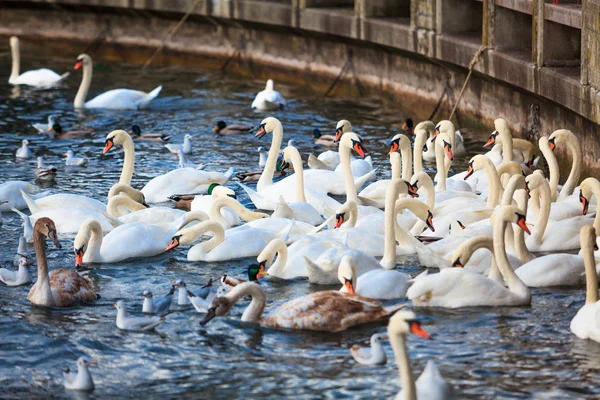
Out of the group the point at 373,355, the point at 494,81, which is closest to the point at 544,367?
the point at 373,355

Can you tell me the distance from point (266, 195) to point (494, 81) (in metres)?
5.02

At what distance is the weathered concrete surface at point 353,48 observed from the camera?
16781 millimetres

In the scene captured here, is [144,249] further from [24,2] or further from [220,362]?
[24,2]

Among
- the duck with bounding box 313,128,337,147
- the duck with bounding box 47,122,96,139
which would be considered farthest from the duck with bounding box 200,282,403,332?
the duck with bounding box 47,122,96,139

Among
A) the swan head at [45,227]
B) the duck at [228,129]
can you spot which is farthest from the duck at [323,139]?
the swan head at [45,227]

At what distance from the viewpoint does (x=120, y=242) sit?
506 inches

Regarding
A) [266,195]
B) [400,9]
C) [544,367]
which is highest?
[400,9]

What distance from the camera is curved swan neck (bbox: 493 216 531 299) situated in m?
11.0

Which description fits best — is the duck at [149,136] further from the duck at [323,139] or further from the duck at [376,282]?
the duck at [376,282]

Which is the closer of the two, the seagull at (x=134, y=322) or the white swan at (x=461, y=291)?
the seagull at (x=134, y=322)

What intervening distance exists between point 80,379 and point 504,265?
12.7 ft

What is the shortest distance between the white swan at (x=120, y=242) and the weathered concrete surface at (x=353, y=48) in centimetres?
507

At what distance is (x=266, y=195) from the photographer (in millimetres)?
15305

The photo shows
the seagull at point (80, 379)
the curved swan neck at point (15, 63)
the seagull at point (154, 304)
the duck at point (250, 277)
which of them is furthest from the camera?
the curved swan neck at point (15, 63)
